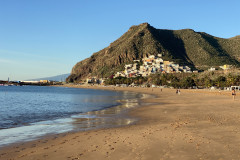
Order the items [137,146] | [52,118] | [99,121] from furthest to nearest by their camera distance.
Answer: [52,118] → [99,121] → [137,146]

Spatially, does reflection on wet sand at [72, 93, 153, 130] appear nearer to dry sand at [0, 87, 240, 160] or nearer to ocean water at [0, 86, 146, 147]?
ocean water at [0, 86, 146, 147]

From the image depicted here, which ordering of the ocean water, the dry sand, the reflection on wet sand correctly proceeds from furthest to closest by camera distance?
the reflection on wet sand, the ocean water, the dry sand

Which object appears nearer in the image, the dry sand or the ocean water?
the dry sand

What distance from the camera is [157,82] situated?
472 ft

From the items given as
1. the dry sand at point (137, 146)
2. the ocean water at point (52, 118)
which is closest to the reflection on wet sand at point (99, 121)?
the ocean water at point (52, 118)

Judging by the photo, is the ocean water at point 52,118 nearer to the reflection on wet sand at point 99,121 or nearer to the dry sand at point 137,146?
the reflection on wet sand at point 99,121

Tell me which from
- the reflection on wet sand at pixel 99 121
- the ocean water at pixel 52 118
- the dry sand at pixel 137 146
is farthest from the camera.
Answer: the reflection on wet sand at pixel 99 121

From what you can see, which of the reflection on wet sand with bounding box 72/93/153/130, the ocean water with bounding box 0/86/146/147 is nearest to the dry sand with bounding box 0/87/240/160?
the ocean water with bounding box 0/86/146/147

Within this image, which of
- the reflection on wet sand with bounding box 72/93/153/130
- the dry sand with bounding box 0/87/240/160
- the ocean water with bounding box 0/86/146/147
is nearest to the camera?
the dry sand with bounding box 0/87/240/160

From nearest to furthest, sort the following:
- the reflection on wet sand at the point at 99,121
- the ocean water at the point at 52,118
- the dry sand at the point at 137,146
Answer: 1. the dry sand at the point at 137,146
2. the ocean water at the point at 52,118
3. the reflection on wet sand at the point at 99,121

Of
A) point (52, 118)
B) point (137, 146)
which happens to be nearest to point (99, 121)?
point (52, 118)

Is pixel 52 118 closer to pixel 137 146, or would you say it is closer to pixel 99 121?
pixel 99 121

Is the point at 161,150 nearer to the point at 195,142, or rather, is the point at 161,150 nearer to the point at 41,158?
the point at 195,142

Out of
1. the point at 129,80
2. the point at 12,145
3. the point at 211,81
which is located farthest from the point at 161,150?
the point at 129,80
